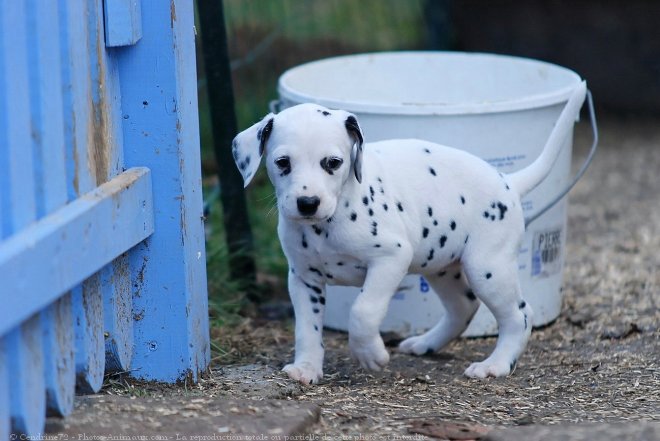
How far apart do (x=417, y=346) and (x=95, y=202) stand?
152 cm

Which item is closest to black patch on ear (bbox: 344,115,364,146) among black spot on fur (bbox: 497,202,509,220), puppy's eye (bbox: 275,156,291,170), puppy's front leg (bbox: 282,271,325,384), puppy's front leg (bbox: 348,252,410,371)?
puppy's eye (bbox: 275,156,291,170)

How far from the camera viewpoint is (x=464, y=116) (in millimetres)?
3689

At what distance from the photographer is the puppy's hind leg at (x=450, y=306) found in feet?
11.8

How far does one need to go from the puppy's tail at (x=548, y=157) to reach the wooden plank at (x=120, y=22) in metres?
1.38

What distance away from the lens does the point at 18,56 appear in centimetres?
233

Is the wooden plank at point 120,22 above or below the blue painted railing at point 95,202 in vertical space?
above

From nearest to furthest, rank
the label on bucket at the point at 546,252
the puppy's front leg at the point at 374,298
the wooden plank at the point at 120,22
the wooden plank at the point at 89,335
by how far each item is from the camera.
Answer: the wooden plank at the point at 89,335
the wooden plank at the point at 120,22
the puppy's front leg at the point at 374,298
the label on bucket at the point at 546,252

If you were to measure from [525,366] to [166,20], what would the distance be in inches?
67.0

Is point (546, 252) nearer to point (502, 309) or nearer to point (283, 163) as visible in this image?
point (502, 309)

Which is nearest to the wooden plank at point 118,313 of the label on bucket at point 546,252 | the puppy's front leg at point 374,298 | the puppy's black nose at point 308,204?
the puppy's black nose at point 308,204

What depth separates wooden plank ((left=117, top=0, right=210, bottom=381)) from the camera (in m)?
2.93

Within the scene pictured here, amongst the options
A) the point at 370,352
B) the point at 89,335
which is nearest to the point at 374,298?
the point at 370,352

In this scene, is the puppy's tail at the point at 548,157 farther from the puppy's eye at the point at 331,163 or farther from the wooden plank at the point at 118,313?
the wooden plank at the point at 118,313

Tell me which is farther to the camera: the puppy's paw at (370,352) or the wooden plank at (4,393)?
the puppy's paw at (370,352)
